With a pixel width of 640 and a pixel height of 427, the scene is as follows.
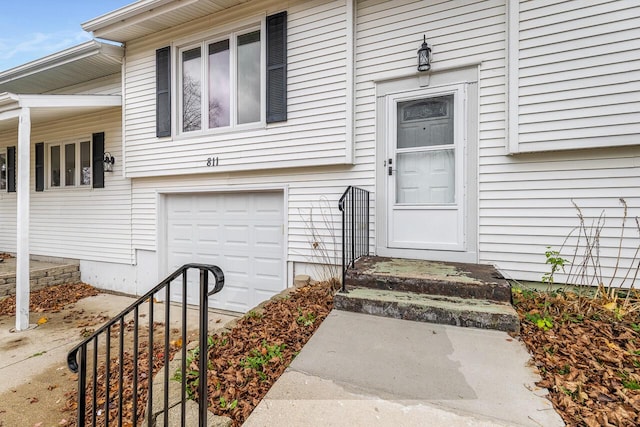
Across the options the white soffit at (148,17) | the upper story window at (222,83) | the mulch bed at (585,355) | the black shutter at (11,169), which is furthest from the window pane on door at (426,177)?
the black shutter at (11,169)

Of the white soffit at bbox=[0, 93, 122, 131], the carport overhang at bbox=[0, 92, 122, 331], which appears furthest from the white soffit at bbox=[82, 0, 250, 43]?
the carport overhang at bbox=[0, 92, 122, 331]

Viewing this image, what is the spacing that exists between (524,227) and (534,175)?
0.60 metres

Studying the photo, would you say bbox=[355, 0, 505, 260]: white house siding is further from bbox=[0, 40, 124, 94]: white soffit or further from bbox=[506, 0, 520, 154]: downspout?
bbox=[0, 40, 124, 94]: white soffit

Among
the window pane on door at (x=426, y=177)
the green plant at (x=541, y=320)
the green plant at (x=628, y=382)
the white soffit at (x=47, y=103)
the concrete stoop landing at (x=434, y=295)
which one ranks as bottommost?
the green plant at (x=628, y=382)

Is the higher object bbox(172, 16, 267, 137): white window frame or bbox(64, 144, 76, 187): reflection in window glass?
bbox(172, 16, 267, 137): white window frame

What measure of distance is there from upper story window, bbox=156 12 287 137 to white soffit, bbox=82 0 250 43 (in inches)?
15.5

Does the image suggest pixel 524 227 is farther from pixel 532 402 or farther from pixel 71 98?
pixel 71 98

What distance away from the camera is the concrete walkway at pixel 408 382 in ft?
5.82

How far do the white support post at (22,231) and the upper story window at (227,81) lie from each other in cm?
185

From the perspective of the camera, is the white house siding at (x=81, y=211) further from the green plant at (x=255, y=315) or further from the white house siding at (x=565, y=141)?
the white house siding at (x=565, y=141)

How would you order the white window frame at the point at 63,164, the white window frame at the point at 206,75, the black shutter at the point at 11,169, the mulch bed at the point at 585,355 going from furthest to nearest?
1. the black shutter at the point at 11,169
2. the white window frame at the point at 63,164
3. the white window frame at the point at 206,75
4. the mulch bed at the point at 585,355

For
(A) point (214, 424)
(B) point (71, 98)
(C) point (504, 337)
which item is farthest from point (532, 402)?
(B) point (71, 98)

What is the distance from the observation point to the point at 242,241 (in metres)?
A: 5.33

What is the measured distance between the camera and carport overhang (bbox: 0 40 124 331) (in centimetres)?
475
